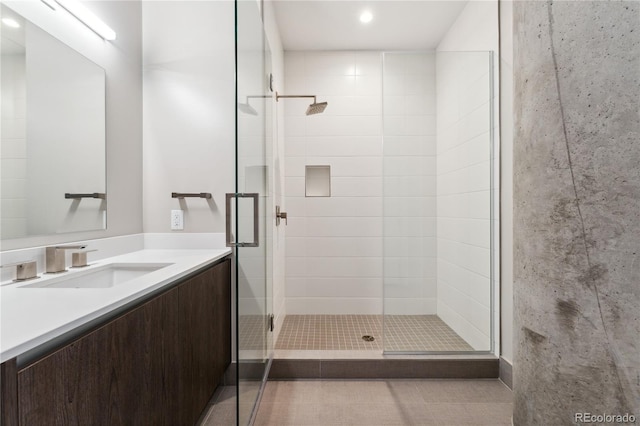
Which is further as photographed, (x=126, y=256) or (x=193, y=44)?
(x=193, y=44)

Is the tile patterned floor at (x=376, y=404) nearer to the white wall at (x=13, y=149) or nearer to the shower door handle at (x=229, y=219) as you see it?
the shower door handle at (x=229, y=219)

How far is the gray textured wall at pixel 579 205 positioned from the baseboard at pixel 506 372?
1.17 m

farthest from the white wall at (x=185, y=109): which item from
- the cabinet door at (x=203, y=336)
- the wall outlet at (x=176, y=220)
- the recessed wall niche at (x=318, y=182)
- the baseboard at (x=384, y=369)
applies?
the recessed wall niche at (x=318, y=182)

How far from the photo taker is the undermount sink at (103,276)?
117 centimetres

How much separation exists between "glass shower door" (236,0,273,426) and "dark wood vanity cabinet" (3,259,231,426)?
0.82 feet

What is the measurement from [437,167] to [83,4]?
2.23 m

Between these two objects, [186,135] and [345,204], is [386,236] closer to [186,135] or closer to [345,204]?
[345,204]

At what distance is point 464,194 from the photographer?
2.17 m

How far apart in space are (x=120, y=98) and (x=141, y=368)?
156cm

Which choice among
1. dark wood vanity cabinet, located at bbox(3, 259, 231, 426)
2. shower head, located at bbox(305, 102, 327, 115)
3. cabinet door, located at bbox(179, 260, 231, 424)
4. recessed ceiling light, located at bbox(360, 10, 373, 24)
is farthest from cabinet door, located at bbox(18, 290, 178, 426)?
recessed ceiling light, located at bbox(360, 10, 373, 24)

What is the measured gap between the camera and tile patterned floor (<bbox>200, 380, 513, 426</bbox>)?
158 centimetres

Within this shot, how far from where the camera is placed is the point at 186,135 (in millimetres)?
1987

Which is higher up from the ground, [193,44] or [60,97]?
[193,44]

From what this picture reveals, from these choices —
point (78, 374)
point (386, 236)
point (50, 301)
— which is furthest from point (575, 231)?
point (386, 236)
